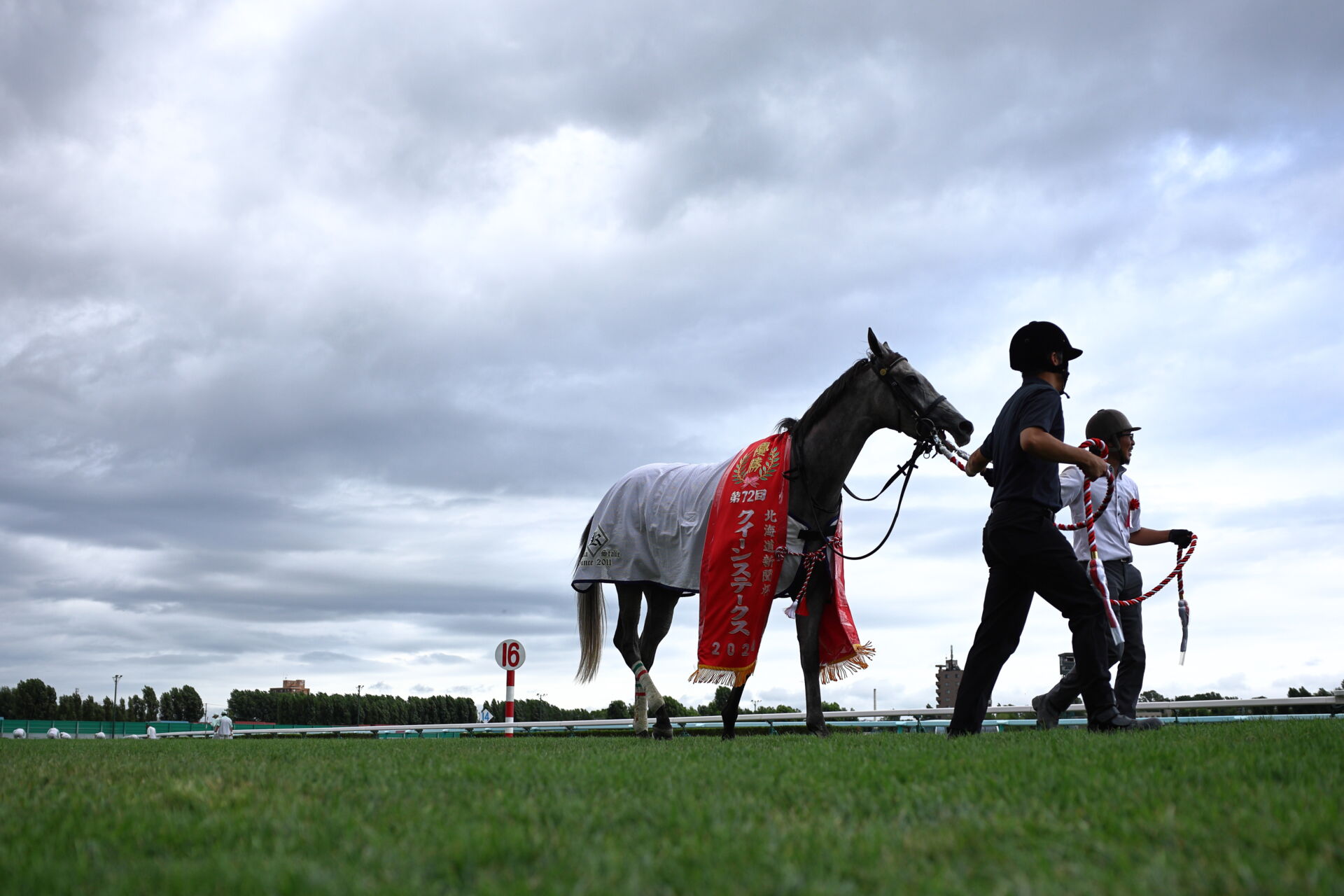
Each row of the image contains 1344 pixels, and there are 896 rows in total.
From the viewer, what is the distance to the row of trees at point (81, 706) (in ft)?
182

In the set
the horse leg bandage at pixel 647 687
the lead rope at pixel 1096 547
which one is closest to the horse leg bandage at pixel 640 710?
the horse leg bandage at pixel 647 687

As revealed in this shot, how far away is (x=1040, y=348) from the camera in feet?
20.8

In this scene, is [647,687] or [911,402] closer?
[911,402]

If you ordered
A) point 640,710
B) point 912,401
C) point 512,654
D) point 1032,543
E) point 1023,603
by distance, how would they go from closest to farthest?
point 1032,543, point 1023,603, point 912,401, point 640,710, point 512,654

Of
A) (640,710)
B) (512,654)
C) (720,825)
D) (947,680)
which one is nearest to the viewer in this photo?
(720,825)

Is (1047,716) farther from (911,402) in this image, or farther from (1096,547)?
(911,402)

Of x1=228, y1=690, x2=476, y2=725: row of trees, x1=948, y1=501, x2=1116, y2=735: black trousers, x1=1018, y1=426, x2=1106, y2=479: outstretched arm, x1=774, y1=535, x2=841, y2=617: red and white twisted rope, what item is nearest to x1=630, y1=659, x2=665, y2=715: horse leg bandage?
x1=774, y1=535, x2=841, y2=617: red and white twisted rope

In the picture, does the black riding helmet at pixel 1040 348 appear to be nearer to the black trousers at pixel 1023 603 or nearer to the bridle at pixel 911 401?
the black trousers at pixel 1023 603

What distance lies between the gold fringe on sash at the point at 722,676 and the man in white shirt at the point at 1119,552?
2.57 metres

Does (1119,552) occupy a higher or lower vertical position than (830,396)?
lower

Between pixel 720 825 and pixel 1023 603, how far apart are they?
398cm

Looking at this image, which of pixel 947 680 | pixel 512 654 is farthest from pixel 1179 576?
pixel 947 680

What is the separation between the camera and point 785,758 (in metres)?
4.88

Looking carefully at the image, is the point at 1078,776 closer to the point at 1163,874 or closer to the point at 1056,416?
the point at 1163,874
